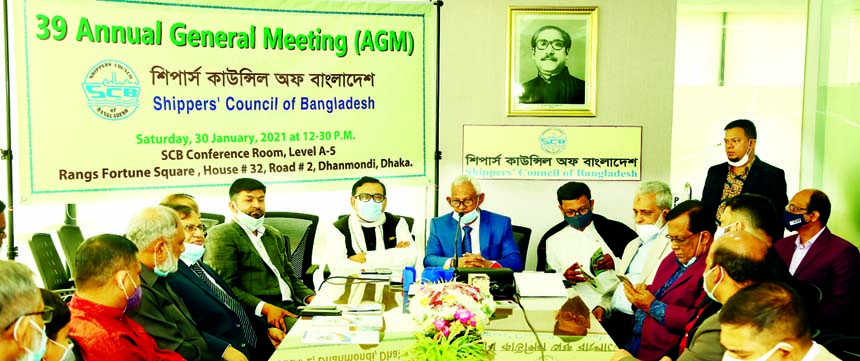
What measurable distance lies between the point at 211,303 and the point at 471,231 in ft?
6.27

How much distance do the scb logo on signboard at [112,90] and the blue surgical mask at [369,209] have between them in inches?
61.6

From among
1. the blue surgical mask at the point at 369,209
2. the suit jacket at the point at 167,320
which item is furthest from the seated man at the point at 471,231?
the suit jacket at the point at 167,320

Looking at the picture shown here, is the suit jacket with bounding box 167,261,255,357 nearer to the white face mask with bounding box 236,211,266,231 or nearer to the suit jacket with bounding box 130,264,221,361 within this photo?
the suit jacket with bounding box 130,264,221,361

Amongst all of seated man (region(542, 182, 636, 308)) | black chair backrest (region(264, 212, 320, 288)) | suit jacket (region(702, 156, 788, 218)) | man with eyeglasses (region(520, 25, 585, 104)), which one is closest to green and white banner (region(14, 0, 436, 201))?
black chair backrest (region(264, 212, 320, 288))

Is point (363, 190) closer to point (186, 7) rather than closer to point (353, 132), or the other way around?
point (353, 132)

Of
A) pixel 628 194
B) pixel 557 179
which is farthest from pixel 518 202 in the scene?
pixel 628 194

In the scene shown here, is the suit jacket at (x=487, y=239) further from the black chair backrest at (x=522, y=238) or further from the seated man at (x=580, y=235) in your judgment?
the seated man at (x=580, y=235)

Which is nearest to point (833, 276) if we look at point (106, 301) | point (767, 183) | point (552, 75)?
point (767, 183)

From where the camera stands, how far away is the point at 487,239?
4910 millimetres

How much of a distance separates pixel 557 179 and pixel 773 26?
216 cm

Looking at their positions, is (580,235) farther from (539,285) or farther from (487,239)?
(539,285)

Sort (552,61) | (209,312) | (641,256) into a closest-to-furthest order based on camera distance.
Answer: (209,312)
(641,256)
(552,61)

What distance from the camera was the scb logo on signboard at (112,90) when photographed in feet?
15.5

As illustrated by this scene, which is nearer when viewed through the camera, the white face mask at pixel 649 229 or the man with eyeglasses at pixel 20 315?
the man with eyeglasses at pixel 20 315
